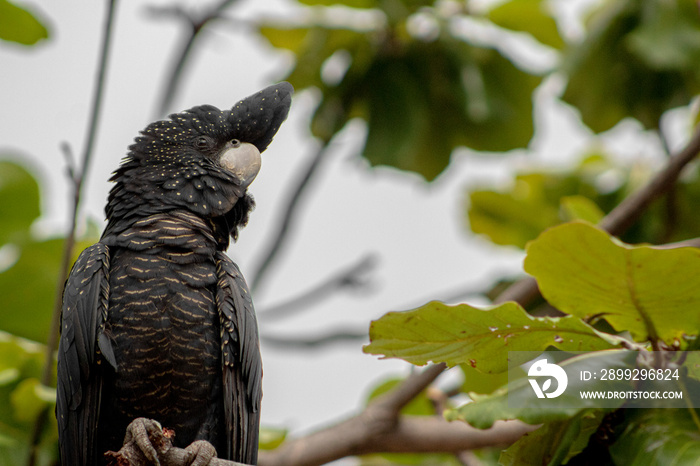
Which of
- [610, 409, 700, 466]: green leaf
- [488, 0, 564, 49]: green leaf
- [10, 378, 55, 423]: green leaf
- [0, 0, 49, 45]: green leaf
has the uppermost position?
[488, 0, 564, 49]: green leaf

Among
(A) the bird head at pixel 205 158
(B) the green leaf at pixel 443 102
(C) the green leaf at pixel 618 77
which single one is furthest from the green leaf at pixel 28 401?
(C) the green leaf at pixel 618 77

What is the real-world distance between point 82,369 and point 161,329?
0.28m

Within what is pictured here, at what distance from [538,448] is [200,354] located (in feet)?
3.52

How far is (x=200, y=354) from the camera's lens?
2.09 m

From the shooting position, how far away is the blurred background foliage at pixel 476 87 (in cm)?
350

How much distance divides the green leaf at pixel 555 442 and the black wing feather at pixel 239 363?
93 centimetres

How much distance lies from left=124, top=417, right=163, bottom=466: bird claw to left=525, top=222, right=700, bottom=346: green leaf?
3.56 feet

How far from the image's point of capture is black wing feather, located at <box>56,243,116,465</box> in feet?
6.69

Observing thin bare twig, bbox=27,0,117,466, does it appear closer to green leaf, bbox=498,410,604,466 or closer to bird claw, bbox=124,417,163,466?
bird claw, bbox=124,417,163,466

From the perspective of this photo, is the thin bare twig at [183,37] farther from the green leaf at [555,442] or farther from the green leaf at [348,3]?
the green leaf at [555,442]

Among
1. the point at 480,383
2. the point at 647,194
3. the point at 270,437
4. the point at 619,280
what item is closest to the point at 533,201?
the point at 647,194

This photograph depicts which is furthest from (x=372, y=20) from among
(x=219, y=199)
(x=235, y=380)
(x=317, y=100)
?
(x=235, y=380)

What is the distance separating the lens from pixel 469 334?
1.61m

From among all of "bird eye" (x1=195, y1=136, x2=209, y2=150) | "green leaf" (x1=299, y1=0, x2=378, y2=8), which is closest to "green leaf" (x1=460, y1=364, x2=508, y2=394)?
"bird eye" (x1=195, y1=136, x2=209, y2=150)
